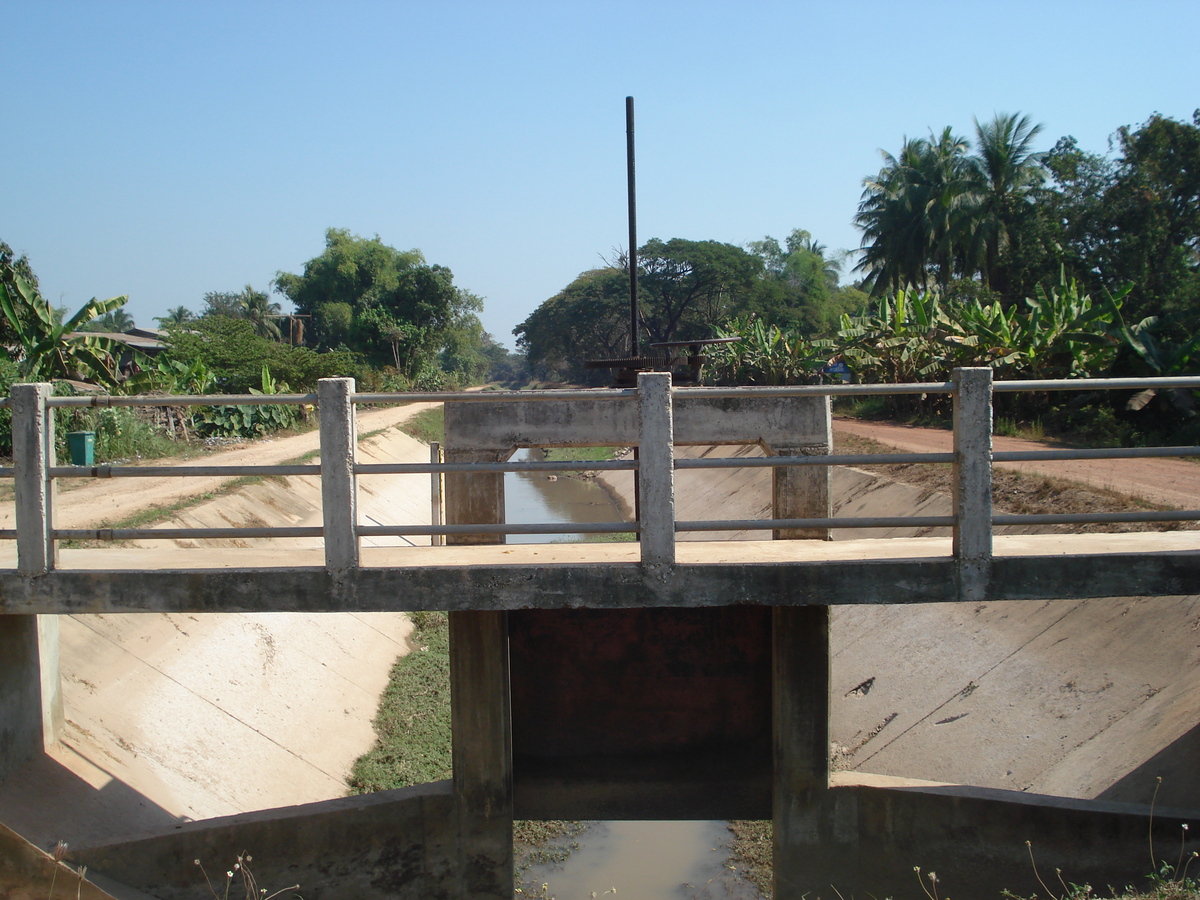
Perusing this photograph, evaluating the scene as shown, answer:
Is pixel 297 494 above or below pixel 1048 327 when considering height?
below

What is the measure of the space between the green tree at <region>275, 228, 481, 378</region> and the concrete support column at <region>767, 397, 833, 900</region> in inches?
1849

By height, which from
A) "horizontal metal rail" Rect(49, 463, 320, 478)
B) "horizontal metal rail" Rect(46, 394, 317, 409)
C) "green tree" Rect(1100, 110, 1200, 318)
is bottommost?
"horizontal metal rail" Rect(49, 463, 320, 478)

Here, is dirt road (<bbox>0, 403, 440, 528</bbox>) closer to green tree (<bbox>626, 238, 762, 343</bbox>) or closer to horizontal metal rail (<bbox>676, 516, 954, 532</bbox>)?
horizontal metal rail (<bbox>676, 516, 954, 532</bbox>)

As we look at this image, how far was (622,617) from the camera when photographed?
280 inches

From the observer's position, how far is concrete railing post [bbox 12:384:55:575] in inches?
189

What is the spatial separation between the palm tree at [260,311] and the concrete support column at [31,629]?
6199 centimetres

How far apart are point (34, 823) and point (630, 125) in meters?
7.82

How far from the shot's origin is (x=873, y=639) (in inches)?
445

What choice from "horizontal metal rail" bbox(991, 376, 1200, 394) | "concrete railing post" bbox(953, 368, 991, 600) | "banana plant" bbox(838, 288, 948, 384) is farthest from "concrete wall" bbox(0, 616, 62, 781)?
"banana plant" bbox(838, 288, 948, 384)

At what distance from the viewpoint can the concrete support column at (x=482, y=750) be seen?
6445mm

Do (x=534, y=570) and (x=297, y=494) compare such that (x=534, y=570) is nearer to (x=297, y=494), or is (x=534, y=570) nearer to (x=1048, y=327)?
(x=297, y=494)

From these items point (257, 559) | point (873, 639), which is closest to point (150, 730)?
point (257, 559)

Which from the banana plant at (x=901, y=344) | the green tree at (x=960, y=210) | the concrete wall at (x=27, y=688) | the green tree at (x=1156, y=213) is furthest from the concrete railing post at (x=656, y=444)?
the green tree at (x=960, y=210)

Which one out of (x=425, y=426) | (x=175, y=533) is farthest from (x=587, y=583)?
(x=425, y=426)
